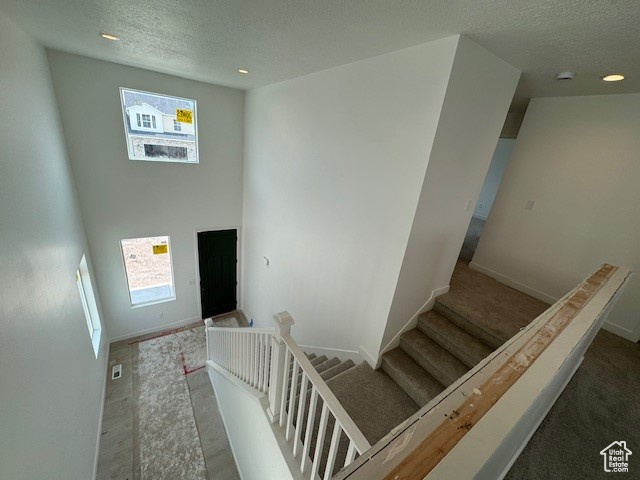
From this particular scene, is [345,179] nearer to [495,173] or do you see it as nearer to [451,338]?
[451,338]

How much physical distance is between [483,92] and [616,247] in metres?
2.34

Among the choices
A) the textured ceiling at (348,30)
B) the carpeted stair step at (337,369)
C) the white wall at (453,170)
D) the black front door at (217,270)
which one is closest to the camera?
the textured ceiling at (348,30)

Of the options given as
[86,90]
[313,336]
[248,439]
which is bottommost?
[248,439]

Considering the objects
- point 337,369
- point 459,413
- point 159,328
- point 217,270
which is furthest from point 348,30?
point 159,328

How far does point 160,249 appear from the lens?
478 cm

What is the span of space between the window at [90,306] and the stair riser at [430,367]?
4.12 metres

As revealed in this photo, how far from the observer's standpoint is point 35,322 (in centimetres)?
172

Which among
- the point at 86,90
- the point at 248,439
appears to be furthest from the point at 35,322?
the point at 86,90

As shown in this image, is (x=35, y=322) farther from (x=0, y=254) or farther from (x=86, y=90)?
(x=86, y=90)

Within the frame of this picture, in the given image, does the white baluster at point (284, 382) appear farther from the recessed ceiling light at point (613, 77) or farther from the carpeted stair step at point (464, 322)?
the recessed ceiling light at point (613, 77)

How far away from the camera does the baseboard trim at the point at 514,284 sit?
304 centimetres

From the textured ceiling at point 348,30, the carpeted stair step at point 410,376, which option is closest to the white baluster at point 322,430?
the carpeted stair step at point 410,376

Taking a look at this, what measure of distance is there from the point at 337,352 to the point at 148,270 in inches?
161

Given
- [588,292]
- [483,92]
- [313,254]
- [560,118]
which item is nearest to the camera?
[588,292]
